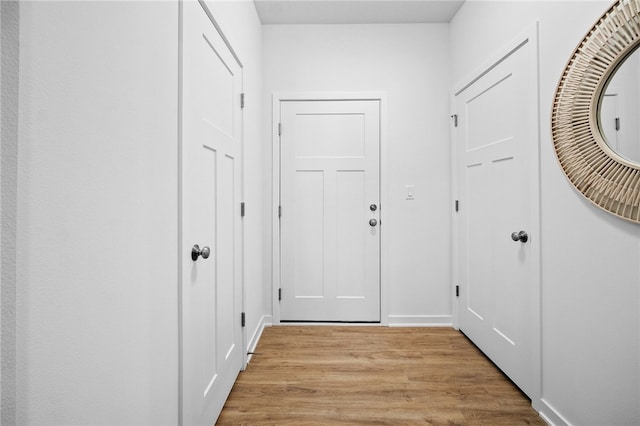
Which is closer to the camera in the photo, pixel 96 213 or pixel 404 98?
pixel 96 213

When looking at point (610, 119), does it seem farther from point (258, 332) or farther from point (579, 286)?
point (258, 332)

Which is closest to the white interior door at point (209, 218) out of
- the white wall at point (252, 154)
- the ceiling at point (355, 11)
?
the white wall at point (252, 154)

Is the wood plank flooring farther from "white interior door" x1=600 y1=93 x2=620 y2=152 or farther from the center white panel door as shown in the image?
"white interior door" x1=600 y1=93 x2=620 y2=152

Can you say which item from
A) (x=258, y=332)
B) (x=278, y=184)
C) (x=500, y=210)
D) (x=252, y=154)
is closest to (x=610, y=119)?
(x=500, y=210)

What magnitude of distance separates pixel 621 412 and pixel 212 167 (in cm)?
184

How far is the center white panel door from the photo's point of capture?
8.93 ft

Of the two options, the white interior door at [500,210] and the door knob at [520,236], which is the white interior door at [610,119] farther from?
the door knob at [520,236]

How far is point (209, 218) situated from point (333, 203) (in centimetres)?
142

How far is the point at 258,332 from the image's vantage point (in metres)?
2.49

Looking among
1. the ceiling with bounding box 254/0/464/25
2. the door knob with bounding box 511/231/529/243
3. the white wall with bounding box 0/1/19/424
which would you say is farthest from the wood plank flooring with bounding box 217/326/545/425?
the ceiling with bounding box 254/0/464/25

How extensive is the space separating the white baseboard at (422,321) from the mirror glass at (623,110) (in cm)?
187

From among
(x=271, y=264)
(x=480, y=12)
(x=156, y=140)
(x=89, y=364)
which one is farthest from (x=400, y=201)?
(x=89, y=364)

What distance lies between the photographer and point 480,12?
87.0 inches

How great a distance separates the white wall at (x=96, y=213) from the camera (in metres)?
0.58
